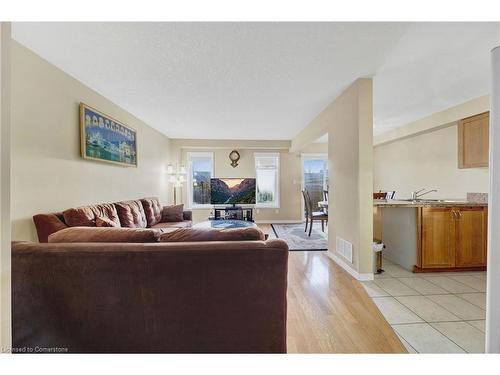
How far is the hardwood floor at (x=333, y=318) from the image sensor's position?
1468 millimetres

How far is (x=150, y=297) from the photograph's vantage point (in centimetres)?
118

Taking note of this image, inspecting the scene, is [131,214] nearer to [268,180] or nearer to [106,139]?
[106,139]

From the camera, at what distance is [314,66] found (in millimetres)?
2279

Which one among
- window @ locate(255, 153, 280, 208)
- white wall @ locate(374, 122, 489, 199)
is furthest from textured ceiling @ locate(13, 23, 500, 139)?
window @ locate(255, 153, 280, 208)

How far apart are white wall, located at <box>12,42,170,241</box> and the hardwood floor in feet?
8.25

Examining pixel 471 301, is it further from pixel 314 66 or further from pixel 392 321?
pixel 314 66

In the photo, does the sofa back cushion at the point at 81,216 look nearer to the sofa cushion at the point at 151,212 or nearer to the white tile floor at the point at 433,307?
the sofa cushion at the point at 151,212

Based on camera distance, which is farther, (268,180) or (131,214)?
(268,180)

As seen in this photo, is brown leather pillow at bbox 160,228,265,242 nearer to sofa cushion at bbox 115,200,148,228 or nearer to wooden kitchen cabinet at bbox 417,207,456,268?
sofa cushion at bbox 115,200,148,228

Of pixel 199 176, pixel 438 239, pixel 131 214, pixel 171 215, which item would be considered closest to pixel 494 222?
pixel 438 239

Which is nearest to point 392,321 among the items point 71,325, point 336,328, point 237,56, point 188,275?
point 336,328

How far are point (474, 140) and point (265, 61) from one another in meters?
3.41

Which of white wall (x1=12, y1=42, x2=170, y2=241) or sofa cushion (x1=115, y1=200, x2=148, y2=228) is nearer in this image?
white wall (x1=12, y1=42, x2=170, y2=241)

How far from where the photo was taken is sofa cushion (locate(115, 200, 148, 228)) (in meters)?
3.00
